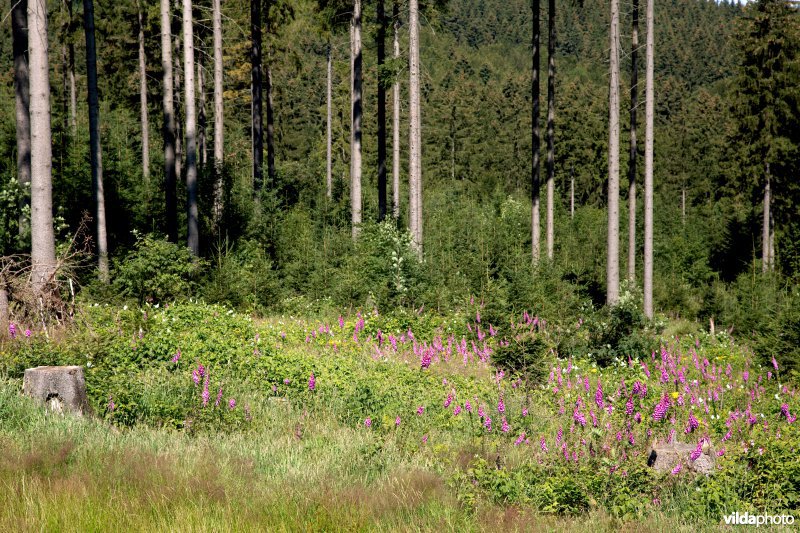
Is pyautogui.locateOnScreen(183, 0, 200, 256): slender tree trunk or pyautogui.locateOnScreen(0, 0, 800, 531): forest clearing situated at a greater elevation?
pyautogui.locateOnScreen(183, 0, 200, 256): slender tree trunk

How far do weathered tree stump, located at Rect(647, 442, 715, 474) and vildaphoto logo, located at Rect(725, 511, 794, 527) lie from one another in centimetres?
78

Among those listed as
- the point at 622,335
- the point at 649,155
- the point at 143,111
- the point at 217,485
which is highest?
the point at 143,111

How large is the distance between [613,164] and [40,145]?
476 inches

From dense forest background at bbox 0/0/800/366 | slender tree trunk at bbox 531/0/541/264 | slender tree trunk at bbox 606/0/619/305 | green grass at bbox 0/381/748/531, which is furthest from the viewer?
Result: slender tree trunk at bbox 531/0/541/264

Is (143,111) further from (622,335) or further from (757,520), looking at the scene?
(757,520)

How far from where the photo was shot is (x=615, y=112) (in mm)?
15922

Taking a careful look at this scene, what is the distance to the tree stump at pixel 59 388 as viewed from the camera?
6.98m

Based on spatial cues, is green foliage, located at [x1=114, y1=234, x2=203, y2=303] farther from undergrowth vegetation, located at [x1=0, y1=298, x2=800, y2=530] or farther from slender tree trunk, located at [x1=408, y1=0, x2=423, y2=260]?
slender tree trunk, located at [x1=408, y1=0, x2=423, y2=260]

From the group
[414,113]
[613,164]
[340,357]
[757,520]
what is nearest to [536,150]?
[414,113]

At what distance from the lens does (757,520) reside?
4.99 meters

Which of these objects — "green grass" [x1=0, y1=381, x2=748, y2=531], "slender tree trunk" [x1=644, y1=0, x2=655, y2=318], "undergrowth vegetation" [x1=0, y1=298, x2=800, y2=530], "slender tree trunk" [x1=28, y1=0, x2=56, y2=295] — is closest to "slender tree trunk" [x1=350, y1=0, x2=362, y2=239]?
"slender tree trunk" [x1=644, y1=0, x2=655, y2=318]

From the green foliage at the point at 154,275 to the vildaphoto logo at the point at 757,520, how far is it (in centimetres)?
1153

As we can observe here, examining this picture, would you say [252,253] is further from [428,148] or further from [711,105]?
[711,105]

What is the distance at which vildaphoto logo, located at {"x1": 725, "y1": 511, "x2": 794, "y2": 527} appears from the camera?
4961mm
